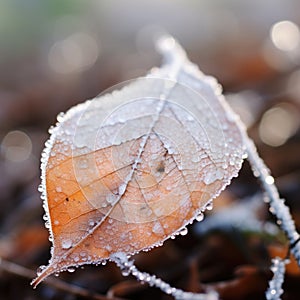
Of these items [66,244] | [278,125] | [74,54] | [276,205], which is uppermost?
[74,54]

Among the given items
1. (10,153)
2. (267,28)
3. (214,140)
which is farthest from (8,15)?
(214,140)

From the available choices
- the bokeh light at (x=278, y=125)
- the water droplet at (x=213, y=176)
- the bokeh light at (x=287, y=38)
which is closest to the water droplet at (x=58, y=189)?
the water droplet at (x=213, y=176)

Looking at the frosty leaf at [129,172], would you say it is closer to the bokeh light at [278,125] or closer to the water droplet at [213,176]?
the water droplet at [213,176]

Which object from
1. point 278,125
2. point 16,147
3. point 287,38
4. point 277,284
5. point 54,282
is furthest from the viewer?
point 287,38

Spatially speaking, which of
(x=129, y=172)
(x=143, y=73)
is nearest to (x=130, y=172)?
(x=129, y=172)

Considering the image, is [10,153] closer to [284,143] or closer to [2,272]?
[2,272]

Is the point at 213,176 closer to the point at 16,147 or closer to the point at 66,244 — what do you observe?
the point at 66,244

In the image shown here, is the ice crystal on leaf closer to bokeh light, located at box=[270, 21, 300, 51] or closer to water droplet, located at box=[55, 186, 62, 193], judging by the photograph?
water droplet, located at box=[55, 186, 62, 193]
